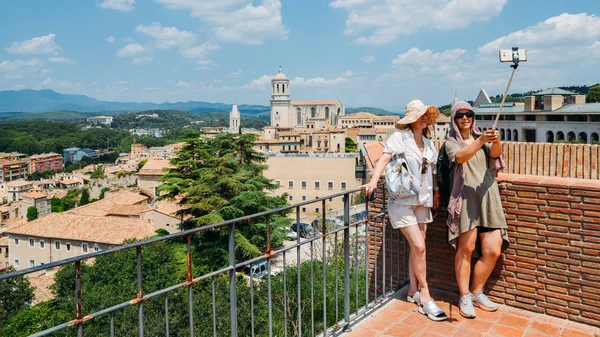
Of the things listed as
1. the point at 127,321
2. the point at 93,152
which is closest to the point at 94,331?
the point at 127,321

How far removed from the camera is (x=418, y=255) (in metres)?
3.78

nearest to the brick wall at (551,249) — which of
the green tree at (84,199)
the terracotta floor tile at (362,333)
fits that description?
the terracotta floor tile at (362,333)

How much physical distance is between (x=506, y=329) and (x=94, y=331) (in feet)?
45.9

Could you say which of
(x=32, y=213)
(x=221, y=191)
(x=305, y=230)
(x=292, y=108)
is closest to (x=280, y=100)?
(x=292, y=108)

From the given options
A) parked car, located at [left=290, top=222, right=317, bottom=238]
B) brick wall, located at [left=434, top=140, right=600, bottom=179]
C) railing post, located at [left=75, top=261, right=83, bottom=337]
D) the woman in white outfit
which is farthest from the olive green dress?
railing post, located at [left=75, top=261, right=83, bottom=337]

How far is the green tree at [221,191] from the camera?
21281 mm

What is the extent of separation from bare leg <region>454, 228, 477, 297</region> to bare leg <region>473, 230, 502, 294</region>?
0.09m

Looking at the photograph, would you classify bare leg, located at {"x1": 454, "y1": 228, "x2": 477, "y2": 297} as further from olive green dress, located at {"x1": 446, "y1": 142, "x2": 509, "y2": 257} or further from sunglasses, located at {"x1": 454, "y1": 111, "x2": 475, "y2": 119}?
sunglasses, located at {"x1": 454, "y1": 111, "x2": 475, "y2": 119}

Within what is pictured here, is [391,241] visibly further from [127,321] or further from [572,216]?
[127,321]

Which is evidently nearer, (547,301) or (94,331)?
(547,301)

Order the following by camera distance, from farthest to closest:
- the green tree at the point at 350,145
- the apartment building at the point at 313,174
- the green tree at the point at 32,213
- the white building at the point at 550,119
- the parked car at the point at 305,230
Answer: the green tree at the point at 350,145, the green tree at the point at 32,213, the apartment building at the point at 313,174, the white building at the point at 550,119, the parked car at the point at 305,230

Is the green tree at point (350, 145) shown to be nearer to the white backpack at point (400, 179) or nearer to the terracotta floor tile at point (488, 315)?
the terracotta floor tile at point (488, 315)

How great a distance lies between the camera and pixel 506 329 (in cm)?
366

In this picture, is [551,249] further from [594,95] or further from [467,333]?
[594,95]
